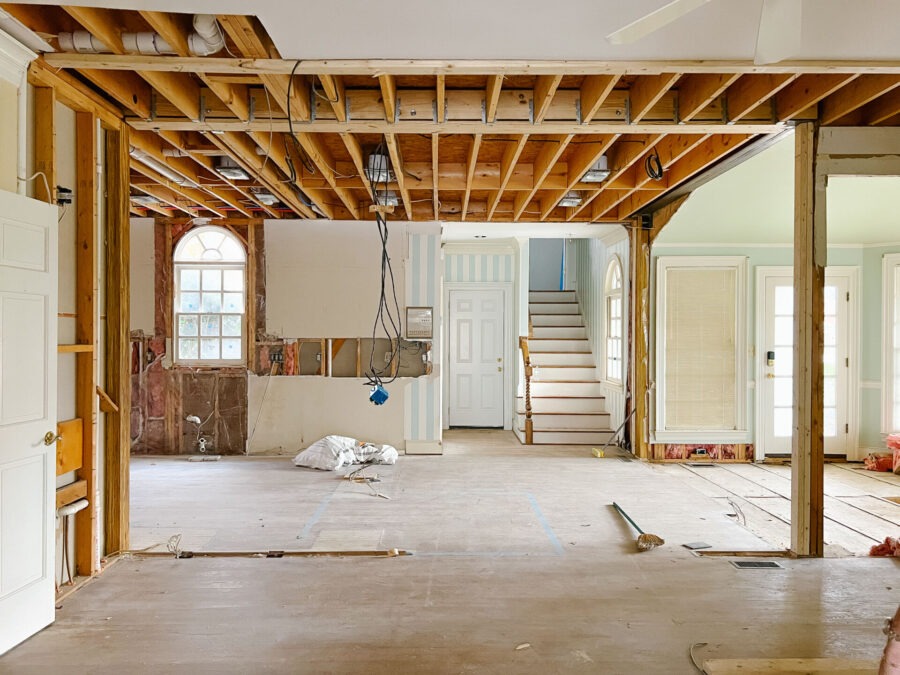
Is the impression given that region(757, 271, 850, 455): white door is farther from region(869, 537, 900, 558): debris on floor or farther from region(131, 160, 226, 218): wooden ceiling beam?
region(131, 160, 226, 218): wooden ceiling beam

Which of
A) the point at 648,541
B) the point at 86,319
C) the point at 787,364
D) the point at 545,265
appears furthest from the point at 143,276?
the point at 787,364

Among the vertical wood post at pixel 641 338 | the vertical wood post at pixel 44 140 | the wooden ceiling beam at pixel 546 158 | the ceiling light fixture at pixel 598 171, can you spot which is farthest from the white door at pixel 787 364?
the vertical wood post at pixel 44 140

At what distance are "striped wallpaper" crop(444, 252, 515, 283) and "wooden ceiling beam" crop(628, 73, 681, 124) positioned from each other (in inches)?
190

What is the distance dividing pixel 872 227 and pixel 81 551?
727 centimetres

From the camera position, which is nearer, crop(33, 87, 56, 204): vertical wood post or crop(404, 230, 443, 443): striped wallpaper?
crop(33, 87, 56, 204): vertical wood post

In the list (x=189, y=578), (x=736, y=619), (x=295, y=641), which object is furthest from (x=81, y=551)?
(x=736, y=619)

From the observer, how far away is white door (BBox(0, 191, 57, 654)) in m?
2.42

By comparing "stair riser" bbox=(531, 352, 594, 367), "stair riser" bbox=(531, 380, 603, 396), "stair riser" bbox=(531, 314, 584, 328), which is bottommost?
"stair riser" bbox=(531, 380, 603, 396)

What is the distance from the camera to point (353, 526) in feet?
13.4

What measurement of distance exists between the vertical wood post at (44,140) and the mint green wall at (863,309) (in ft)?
19.4

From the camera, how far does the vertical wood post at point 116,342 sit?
3420 mm

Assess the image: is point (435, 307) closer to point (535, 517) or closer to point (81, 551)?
point (535, 517)

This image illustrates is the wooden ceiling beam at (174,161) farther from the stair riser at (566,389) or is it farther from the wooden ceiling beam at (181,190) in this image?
the stair riser at (566,389)

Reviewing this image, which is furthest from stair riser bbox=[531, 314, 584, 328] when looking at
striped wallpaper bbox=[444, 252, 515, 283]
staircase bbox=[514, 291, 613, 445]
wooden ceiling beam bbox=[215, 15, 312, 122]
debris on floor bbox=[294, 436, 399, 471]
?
wooden ceiling beam bbox=[215, 15, 312, 122]
